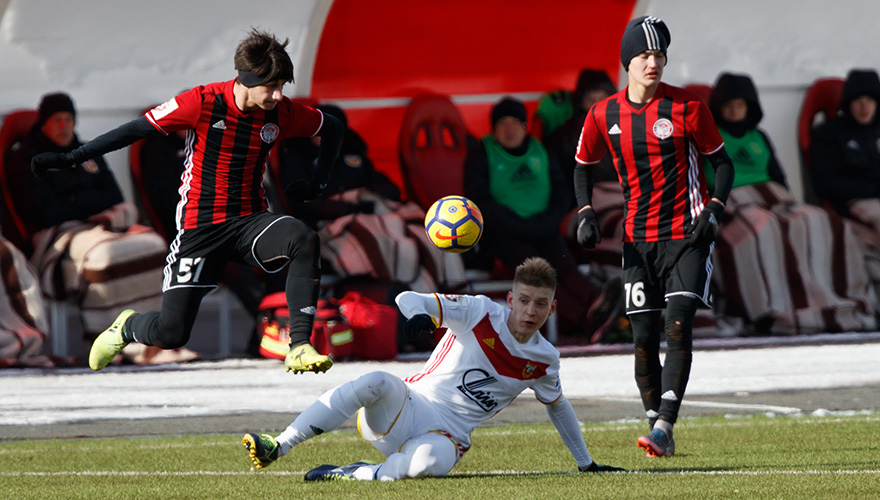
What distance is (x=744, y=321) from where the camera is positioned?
13.5m

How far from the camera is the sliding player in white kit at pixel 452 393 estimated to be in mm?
5355

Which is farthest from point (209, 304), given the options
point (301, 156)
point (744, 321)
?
point (744, 321)

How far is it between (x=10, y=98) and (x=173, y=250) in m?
7.15

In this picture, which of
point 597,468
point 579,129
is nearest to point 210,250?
point 597,468

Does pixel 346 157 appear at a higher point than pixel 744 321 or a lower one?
higher

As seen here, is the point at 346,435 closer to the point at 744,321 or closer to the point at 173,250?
the point at 173,250

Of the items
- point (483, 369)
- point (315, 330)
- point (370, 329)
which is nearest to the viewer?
→ point (483, 369)

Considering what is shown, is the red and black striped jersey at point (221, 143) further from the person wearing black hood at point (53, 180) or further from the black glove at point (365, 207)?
the black glove at point (365, 207)

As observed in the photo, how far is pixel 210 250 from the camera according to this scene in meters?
6.42

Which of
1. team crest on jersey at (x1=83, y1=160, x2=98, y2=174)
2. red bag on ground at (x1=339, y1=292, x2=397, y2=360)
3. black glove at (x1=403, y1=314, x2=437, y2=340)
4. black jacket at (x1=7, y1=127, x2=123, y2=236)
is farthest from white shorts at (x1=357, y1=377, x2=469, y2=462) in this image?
team crest on jersey at (x1=83, y1=160, x2=98, y2=174)

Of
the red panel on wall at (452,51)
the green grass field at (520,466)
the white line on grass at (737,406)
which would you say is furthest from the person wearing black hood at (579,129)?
the green grass field at (520,466)

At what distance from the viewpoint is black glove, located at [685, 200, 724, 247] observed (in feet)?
20.9

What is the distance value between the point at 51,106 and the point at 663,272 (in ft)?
23.5

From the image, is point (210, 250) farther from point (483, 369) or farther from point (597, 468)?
point (597, 468)
